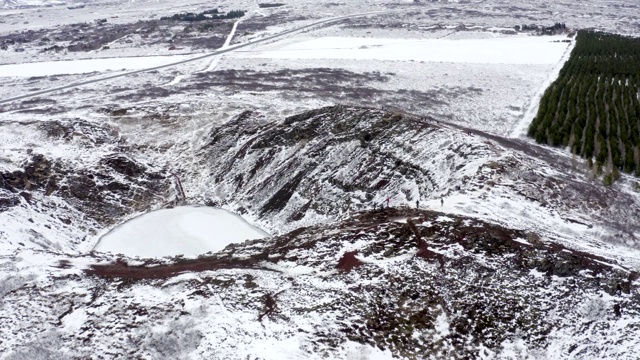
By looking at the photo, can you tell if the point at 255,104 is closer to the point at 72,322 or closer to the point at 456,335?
the point at 72,322

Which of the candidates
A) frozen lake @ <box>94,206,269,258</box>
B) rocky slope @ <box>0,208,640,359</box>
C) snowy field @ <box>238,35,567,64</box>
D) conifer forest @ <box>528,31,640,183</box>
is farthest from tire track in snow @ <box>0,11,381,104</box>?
conifer forest @ <box>528,31,640,183</box>

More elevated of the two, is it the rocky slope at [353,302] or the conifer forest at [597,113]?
the conifer forest at [597,113]

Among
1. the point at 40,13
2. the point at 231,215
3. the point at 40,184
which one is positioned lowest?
the point at 231,215

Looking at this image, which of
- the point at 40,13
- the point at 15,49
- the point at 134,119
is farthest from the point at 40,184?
the point at 40,13

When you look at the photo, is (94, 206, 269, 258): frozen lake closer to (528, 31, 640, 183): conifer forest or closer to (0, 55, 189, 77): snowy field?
(528, 31, 640, 183): conifer forest

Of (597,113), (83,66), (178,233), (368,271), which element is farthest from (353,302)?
(83,66)

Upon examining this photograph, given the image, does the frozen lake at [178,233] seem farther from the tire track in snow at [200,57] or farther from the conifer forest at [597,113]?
the tire track in snow at [200,57]

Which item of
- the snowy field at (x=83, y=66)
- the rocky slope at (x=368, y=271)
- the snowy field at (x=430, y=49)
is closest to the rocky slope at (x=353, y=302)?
the rocky slope at (x=368, y=271)
